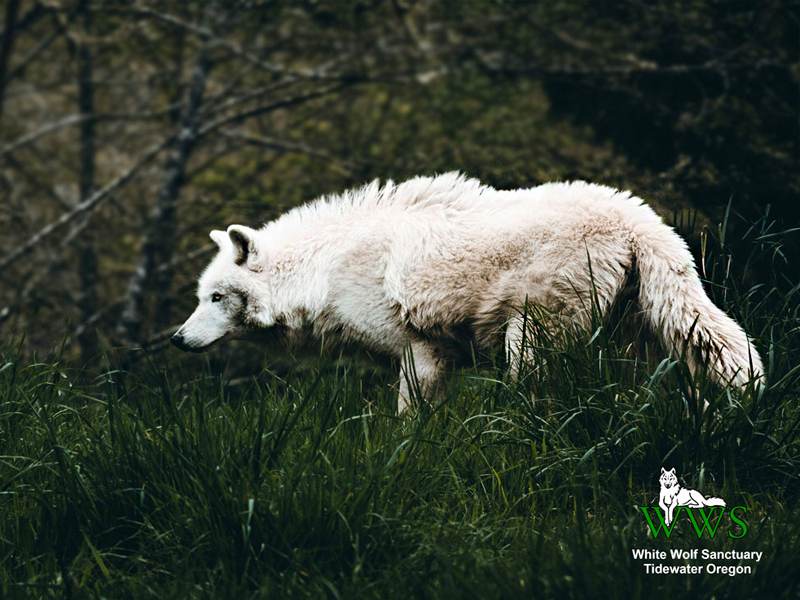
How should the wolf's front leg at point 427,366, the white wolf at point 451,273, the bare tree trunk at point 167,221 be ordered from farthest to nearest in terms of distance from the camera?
1. the bare tree trunk at point 167,221
2. the wolf's front leg at point 427,366
3. the white wolf at point 451,273

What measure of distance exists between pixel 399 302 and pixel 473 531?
1.92 metres

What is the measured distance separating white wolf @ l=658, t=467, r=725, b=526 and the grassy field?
9cm

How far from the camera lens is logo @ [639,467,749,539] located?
3842mm

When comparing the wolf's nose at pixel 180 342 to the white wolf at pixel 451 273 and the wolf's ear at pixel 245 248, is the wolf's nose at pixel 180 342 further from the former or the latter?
the wolf's ear at pixel 245 248

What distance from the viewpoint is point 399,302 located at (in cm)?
566

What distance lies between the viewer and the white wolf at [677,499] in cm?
393

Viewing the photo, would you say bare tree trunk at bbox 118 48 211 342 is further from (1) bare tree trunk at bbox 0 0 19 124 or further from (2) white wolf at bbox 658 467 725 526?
(2) white wolf at bbox 658 467 725 526

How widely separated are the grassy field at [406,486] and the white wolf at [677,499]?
86 millimetres

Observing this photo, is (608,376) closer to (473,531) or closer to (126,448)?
(473,531)

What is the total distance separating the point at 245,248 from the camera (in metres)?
6.32

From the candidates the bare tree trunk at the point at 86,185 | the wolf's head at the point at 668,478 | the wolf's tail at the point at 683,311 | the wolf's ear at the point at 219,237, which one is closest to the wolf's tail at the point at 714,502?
the wolf's head at the point at 668,478

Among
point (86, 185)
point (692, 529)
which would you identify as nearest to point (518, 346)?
point (692, 529)

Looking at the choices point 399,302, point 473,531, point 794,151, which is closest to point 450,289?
point 399,302

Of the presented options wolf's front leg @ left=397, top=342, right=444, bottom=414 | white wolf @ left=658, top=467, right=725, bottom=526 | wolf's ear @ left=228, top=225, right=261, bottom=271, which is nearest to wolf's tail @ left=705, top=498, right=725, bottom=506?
white wolf @ left=658, top=467, right=725, bottom=526
